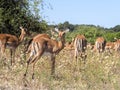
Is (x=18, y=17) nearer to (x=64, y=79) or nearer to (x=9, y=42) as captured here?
(x=9, y=42)

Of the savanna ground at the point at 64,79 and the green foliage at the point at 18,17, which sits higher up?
the green foliage at the point at 18,17

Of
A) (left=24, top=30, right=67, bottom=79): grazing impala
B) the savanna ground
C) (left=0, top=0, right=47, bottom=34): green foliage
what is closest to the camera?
the savanna ground

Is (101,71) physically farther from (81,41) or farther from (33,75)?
(81,41)

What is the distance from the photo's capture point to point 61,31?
433 inches

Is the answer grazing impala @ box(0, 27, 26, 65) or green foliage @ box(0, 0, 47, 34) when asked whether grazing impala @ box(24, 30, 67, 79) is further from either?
green foliage @ box(0, 0, 47, 34)

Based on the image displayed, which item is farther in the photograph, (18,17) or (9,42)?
(18,17)

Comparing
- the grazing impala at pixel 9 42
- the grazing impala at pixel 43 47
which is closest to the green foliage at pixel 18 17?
the grazing impala at pixel 9 42

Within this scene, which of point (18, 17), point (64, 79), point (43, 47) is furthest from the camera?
point (18, 17)

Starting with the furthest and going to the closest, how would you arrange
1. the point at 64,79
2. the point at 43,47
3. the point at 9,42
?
the point at 9,42, the point at 43,47, the point at 64,79

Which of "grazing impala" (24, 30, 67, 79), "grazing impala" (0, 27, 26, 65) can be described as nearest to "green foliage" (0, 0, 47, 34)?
"grazing impala" (0, 27, 26, 65)

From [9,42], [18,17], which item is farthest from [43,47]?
[18,17]

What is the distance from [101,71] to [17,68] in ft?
6.65

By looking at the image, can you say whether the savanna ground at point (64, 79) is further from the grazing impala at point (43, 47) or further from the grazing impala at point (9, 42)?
the grazing impala at point (9, 42)

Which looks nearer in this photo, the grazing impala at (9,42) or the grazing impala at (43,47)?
the grazing impala at (43,47)
